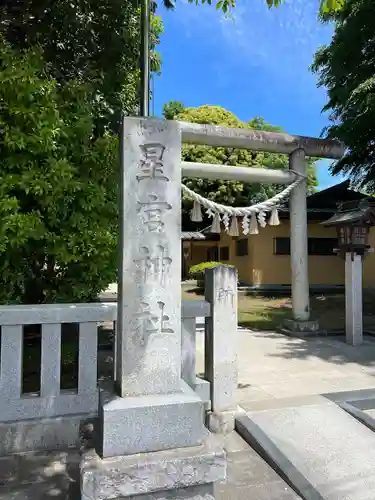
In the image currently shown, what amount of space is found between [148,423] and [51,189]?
2.60 metres

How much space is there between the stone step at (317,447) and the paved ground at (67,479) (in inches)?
4.9

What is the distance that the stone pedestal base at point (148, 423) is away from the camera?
7.35 ft

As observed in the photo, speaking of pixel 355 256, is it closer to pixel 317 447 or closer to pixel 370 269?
pixel 317 447

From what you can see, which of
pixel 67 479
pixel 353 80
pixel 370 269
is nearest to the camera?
pixel 67 479

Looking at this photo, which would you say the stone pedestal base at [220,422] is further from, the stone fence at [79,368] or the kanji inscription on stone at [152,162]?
the kanji inscription on stone at [152,162]

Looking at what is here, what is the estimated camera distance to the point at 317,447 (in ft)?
10.9

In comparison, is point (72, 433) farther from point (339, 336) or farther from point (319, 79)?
point (319, 79)

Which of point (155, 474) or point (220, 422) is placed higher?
point (155, 474)

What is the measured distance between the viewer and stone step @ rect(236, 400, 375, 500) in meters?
2.86

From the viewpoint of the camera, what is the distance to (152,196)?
99.2 inches

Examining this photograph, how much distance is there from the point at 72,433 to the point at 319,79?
1257 centimetres

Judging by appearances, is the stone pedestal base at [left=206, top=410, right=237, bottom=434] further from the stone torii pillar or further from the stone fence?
the stone torii pillar

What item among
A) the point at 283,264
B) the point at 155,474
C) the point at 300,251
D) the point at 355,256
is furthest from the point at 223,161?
the point at 155,474

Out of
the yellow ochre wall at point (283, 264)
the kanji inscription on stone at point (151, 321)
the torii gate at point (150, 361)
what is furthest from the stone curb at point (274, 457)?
the yellow ochre wall at point (283, 264)
